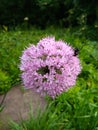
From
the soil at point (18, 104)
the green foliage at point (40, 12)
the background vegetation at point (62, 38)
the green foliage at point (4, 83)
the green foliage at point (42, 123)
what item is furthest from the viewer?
the green foliage at point (40, 12)

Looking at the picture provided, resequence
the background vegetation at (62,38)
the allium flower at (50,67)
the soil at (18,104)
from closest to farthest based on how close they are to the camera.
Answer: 1. the allium flower at (50,67)
2. the background vegetation at (62,38)
3. the soil at (18,104)

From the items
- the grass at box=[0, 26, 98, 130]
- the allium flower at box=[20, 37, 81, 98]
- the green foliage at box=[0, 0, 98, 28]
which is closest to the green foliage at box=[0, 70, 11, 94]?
the grass at box=[0, 26, 98, 130]

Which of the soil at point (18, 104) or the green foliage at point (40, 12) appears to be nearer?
the soil at point (18, 104)

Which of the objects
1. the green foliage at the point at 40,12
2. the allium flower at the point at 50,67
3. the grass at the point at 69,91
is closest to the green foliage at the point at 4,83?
the grass at the point at 69,91

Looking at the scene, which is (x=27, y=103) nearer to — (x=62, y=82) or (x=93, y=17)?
(x=62, y=82)

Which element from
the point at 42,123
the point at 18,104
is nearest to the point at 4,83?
the point at 18,104

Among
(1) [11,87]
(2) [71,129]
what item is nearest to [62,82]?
(2) [71,129]

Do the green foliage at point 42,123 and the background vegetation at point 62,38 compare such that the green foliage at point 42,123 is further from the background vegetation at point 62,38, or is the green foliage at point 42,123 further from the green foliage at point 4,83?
the green foliage at point 4,83

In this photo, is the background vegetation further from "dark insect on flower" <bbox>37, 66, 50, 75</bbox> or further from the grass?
"dark insect on flower" <bbox>37, 66, 50, 75</bbox>
